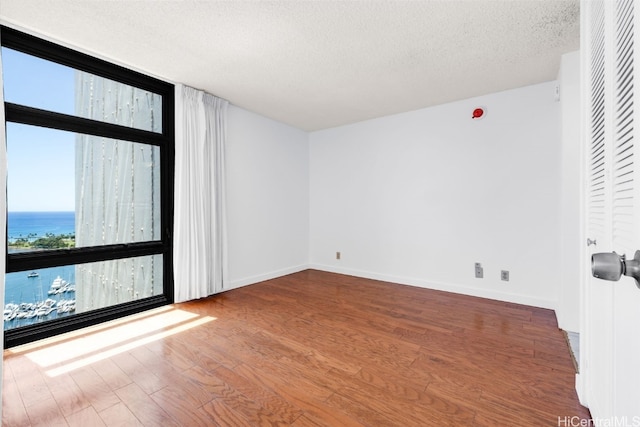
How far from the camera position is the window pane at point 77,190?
2.22 metres

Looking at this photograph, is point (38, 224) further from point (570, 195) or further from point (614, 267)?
point (570, 195)

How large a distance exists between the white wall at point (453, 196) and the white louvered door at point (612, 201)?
6.20ft

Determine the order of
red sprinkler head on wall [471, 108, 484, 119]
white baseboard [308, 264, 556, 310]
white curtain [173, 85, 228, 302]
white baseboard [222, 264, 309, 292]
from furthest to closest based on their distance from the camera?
white baseboard [222, 264, 309, 292] < red sprinkler head on wall [471, 108, 484, 119] < white curtain [173, 85, 228, 302] < white baseboard [308, 264, 556, 310]

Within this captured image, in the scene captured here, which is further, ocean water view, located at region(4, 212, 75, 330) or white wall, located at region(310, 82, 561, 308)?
white wall, located at region(310, 82, 561, 308)

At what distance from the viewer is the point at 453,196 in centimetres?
351

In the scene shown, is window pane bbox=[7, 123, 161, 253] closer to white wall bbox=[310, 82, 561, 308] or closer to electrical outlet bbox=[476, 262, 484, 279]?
white wall bbox=[310, 82, 561, 308]

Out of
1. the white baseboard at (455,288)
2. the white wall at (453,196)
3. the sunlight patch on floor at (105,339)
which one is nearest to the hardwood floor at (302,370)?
Result: the sunlight patch on floor at (105,339)

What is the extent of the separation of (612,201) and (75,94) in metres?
3.74

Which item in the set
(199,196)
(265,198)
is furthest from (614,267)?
(265,198)

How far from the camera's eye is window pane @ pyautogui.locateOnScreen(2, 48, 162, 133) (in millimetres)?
2168

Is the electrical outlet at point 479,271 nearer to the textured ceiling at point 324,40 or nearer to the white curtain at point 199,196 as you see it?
the textured ceiling at point 324,40

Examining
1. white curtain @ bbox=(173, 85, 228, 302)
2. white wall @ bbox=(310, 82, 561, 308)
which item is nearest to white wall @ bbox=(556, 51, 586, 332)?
white wall @ bbox=(310, 82, 561, 308)

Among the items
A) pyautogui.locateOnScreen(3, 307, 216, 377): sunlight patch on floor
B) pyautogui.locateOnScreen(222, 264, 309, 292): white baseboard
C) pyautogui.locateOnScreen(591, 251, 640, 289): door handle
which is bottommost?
pyautogui.locateOnScreen(3, 307, 216, 377): sunlight patch on floor

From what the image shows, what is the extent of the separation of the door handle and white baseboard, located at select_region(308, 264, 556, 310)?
2.95 m
